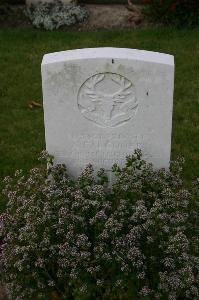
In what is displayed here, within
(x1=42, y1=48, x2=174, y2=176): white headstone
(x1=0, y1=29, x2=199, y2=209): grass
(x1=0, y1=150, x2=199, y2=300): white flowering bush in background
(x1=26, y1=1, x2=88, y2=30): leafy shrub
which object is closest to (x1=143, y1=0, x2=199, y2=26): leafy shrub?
(x1=0, y1=29, x2=199, y2=209): grass

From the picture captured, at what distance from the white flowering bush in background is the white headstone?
21 centimetres

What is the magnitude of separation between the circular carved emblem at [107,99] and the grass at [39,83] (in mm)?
1283

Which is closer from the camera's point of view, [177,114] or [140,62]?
[140,62]

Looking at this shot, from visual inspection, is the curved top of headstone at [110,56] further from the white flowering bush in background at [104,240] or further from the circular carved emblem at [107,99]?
the white flowering bush in background at [104,240]

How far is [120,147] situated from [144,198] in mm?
463

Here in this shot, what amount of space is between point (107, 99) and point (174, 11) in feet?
15.1

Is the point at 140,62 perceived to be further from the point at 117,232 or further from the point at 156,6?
the point at 156,6

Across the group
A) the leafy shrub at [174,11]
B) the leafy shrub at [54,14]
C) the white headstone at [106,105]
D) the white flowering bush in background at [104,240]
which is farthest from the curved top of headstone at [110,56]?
the leafy shrub at [54,14]

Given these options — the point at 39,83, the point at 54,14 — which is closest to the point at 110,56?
the point at 39,83

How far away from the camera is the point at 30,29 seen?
28.8ft

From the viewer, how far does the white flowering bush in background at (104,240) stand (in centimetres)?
371

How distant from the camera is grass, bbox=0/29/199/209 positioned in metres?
6.00

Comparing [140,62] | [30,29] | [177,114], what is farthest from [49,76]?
[30,29]

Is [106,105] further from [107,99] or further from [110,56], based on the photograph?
[110,56]
